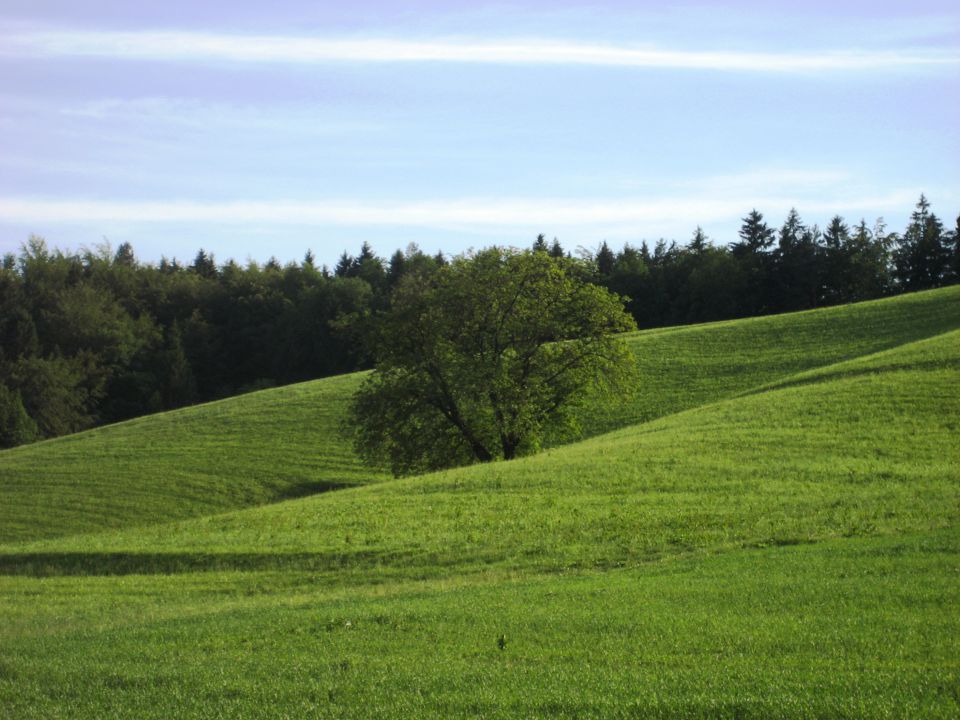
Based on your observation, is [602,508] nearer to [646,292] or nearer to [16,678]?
[16,678]

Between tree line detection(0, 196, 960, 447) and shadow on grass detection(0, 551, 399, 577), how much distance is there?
75512 millimetres

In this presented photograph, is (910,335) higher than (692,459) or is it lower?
higher

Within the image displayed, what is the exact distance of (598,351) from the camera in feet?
149

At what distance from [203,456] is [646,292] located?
73.5 meters

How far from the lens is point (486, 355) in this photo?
44000 millimetres

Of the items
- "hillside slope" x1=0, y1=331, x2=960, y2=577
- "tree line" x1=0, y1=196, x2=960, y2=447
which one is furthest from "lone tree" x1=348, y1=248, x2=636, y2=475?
"tree line" x1=0, y1=196, x2=960, y2=447

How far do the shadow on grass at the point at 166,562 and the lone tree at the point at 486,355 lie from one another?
20436mm

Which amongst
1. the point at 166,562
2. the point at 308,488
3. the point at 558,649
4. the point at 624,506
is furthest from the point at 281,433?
the point at 558,649

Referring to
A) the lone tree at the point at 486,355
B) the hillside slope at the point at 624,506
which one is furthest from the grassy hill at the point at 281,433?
the hillside slope at the point at 624,506

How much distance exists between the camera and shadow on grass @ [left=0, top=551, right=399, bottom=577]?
72.3ft

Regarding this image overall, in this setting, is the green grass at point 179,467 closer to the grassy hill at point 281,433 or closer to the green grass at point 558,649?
the grassy hill at point 281,433

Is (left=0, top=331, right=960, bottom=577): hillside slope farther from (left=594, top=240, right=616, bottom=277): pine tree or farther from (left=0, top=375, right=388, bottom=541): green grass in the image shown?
(left=594, top=240, right=616, bottom=277): pine tree

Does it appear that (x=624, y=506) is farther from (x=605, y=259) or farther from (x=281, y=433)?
(x=605, y=259)

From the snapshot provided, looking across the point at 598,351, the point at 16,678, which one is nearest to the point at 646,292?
the point at 598,351
